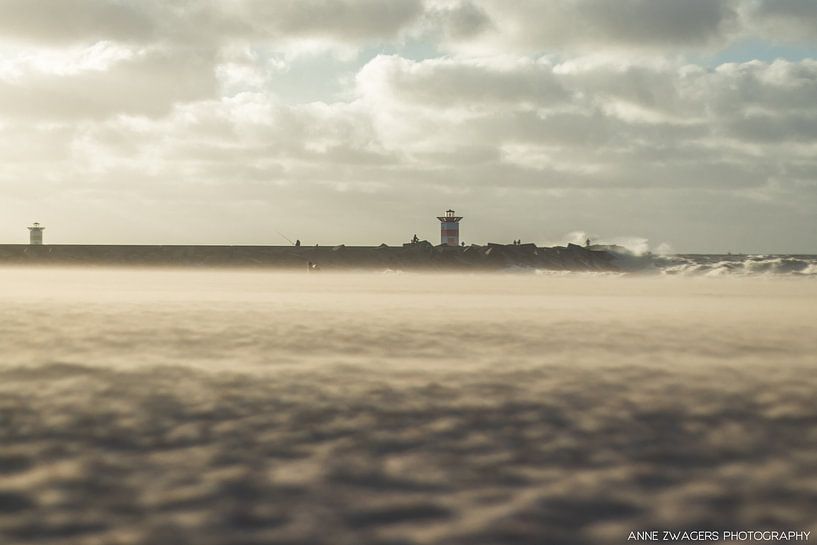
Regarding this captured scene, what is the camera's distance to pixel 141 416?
4508 mm

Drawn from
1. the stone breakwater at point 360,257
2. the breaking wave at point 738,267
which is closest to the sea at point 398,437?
the breaking wave at point 738,267

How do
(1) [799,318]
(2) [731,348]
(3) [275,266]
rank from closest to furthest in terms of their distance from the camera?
(2) [731,348] → (1) [799,318] → (3) [275,266]

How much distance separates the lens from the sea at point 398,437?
2889 millimetres


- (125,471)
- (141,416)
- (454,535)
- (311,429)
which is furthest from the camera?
(141,416)

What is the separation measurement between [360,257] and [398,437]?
48.8 metres

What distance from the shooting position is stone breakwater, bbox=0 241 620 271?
50.9 meters

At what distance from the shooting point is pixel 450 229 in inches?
2334

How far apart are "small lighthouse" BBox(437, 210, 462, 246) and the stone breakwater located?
409 cm

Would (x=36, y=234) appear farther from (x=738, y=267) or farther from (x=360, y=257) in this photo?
(x=738, y=267)

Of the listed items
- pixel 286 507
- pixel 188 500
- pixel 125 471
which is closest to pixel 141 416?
pixel 125 471

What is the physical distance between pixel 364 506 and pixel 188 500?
0.72 metres

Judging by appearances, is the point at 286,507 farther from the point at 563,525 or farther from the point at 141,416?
the point at 141,416

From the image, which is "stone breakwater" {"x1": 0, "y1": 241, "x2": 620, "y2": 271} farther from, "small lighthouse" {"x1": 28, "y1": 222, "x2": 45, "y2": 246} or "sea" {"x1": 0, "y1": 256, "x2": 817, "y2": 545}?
"sea" {"x1": 0, "y1": 256, "x2": 817, "y2": 545}

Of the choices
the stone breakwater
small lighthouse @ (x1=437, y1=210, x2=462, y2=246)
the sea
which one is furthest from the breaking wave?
the sea
